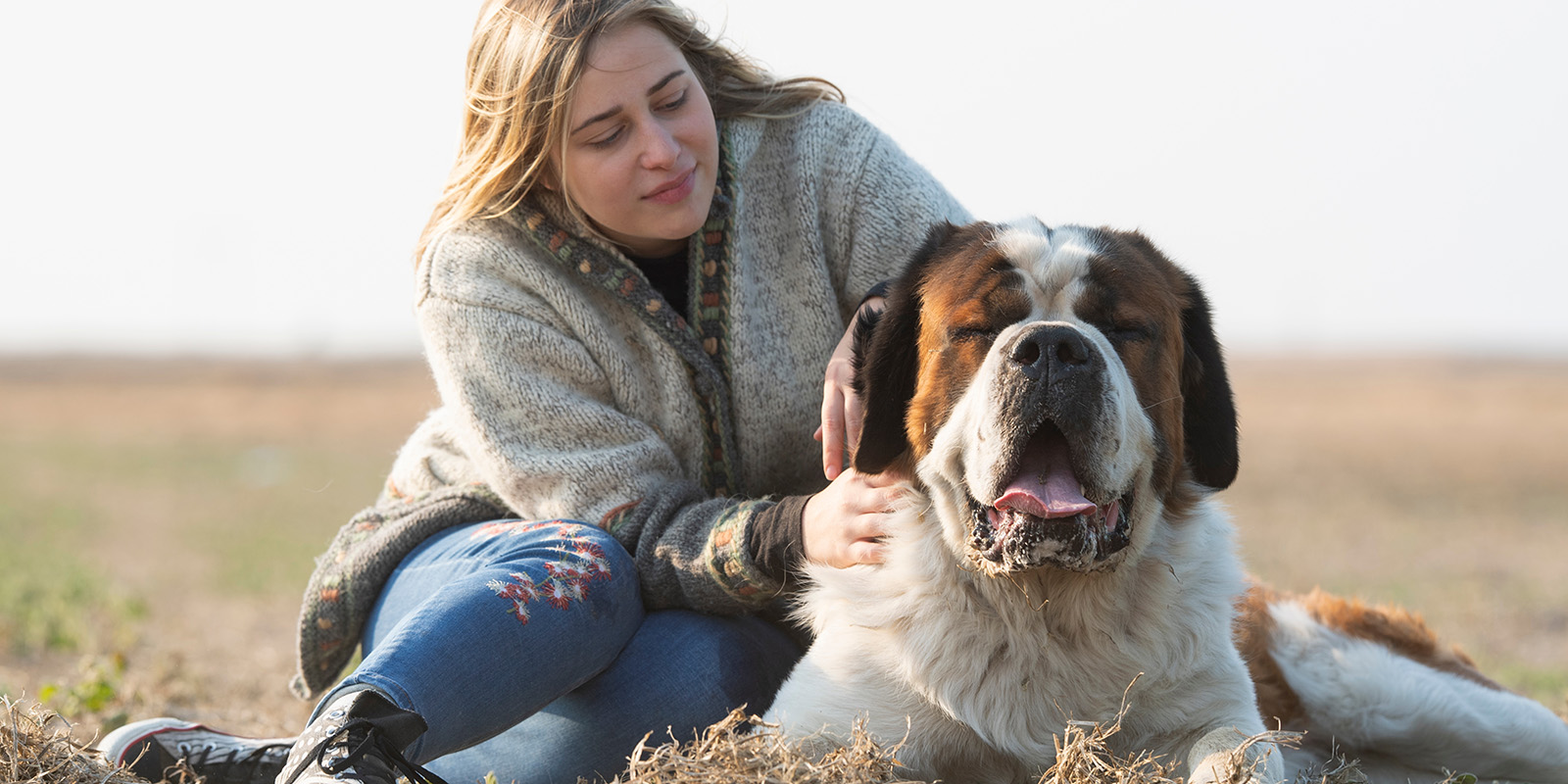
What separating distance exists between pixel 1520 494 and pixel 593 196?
12457 millimetres

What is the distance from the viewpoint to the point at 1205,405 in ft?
9.02

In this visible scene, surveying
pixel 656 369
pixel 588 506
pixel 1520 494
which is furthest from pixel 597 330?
pixel 1520 494

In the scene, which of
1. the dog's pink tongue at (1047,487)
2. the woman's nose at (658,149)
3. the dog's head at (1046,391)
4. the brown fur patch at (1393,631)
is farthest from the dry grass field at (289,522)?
the dog's pink tongue at (1047,487)

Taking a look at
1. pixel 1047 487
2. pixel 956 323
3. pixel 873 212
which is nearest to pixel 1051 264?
pixel 956 323

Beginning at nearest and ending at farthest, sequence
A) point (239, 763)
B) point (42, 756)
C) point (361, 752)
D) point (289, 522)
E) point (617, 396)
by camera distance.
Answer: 1. point (361, 752)
2. point (42, 756)
3. point (239, 763)
4. point (617, 396)
5. point (289, 522)

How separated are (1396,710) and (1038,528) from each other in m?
1.52

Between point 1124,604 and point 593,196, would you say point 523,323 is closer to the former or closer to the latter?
point 593,196

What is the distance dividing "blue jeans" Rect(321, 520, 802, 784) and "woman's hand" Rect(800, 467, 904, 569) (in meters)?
0.43

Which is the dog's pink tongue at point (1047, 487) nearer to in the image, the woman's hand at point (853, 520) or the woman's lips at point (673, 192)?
the woman's hand at point (853, 520)

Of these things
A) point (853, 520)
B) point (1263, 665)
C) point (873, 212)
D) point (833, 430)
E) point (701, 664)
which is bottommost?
point (1263, 665)

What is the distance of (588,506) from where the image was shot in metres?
3.12

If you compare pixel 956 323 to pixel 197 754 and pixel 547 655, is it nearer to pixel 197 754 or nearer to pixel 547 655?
pixel 547 655

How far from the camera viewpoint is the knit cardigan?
3133mm

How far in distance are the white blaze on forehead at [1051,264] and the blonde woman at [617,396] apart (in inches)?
19.8
